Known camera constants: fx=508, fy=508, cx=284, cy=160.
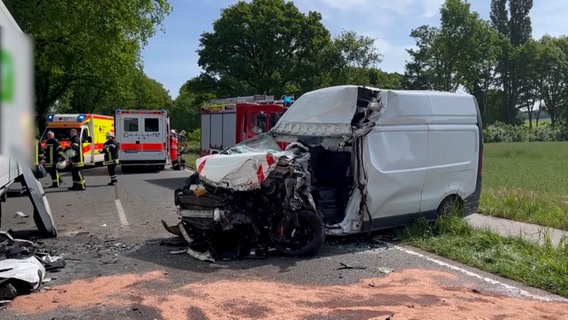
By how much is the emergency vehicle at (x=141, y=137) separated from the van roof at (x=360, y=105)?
13.7m

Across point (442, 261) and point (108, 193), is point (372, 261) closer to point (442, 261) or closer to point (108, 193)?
point (442, 261)

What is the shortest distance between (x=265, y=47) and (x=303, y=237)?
33.2m

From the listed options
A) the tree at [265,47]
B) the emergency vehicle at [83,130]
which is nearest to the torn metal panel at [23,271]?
the emergency vehicle at [83,130]

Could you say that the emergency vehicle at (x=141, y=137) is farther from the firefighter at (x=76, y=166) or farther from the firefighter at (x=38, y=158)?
the firefighter at (x=38, y=158)

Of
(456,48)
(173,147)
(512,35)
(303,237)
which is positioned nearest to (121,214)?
(303,237)

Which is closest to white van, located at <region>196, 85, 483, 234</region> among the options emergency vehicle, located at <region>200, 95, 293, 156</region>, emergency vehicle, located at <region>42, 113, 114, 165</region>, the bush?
emergency vehicle, located at <region>200, 95, 293, 156</region>

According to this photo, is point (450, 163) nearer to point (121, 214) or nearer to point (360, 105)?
point (360, 105)

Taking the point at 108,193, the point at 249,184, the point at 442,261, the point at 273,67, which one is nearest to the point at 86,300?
the point at 249,184

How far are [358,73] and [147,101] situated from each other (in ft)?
76.1

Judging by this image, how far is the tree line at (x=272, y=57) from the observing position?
57.1 feet

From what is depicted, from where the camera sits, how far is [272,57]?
38.3 meters

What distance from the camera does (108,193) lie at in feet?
45.5

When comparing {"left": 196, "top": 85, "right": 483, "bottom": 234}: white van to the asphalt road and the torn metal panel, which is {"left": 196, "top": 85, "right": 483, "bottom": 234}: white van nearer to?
the asphalt road

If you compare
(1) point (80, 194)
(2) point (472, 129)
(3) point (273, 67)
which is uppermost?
(3) point (273, 67)
